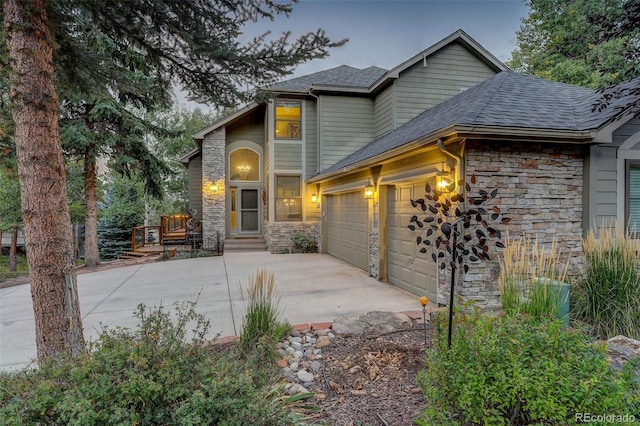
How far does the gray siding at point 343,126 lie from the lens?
439 inches

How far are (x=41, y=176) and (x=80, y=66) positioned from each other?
1.52m

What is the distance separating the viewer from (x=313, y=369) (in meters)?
2.94

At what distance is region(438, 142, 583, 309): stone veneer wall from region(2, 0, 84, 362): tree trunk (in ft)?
14.1

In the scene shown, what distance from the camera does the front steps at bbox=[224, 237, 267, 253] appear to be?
1164 centimetres

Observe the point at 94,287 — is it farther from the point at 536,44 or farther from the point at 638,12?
the point at 536,44

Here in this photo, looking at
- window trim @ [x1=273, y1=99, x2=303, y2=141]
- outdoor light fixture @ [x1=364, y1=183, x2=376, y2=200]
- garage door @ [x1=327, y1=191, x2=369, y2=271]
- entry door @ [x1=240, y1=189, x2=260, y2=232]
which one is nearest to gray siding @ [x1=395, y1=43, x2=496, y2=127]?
garage door @ [x1=327, y1=191, x2=369, y2=271]

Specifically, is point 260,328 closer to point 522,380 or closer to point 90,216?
point 522,380

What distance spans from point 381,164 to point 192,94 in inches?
150

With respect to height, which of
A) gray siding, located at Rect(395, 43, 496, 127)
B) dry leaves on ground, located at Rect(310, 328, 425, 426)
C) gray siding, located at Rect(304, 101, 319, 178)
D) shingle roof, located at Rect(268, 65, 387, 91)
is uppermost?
shingle roof, located at Rect(268, 65, 387, 91)

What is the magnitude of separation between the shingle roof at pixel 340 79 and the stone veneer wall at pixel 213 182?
306 cm

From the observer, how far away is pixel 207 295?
5766mm

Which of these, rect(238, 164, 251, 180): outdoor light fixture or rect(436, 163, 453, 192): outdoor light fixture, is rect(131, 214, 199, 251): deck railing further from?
rect(436, 163, 453, 192): outdoor light fixture

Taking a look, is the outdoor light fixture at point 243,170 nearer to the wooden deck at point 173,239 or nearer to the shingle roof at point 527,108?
the wooden deck at point 173,239

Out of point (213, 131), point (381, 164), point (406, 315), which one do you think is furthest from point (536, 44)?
point (406, 315)
